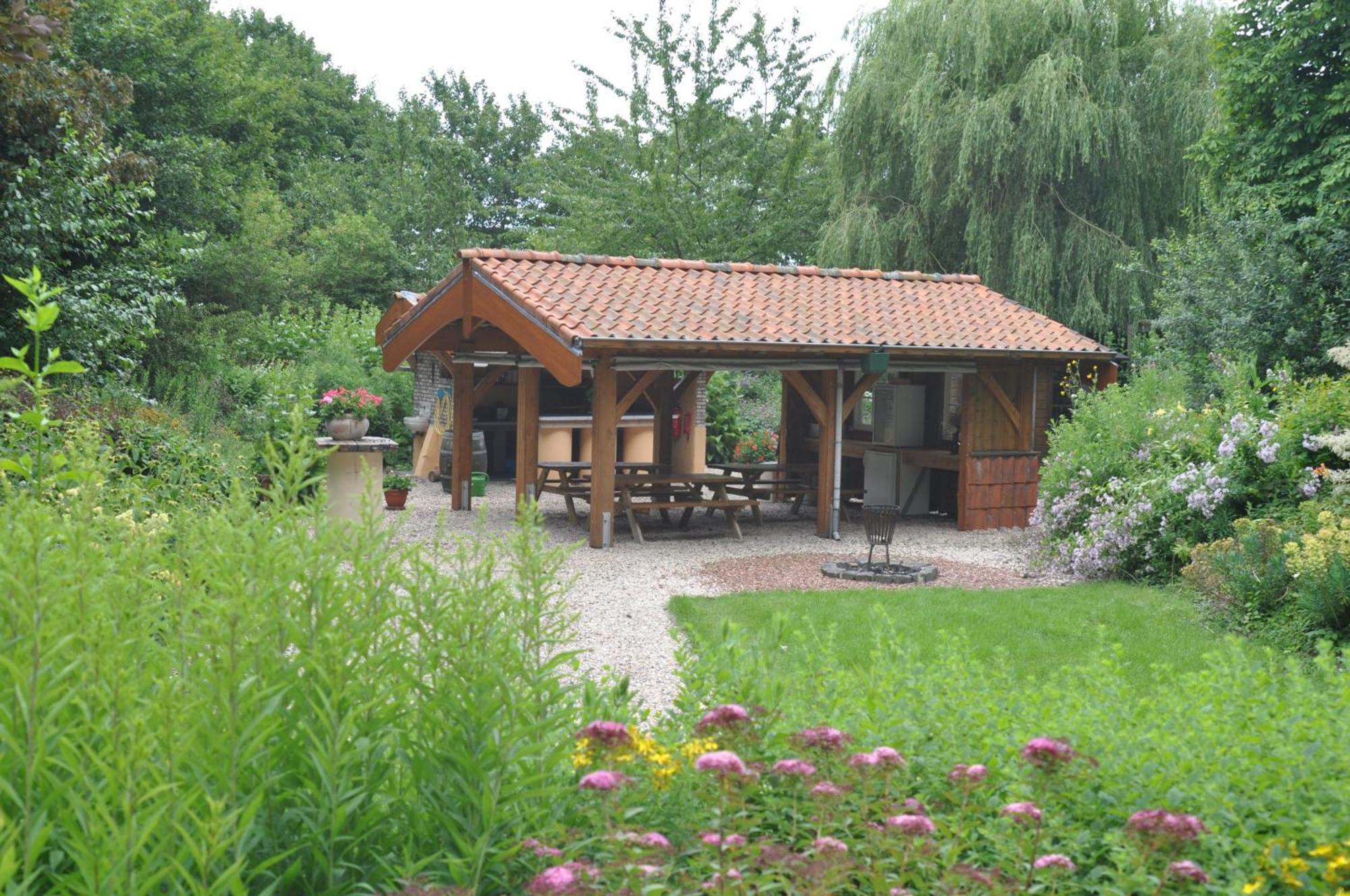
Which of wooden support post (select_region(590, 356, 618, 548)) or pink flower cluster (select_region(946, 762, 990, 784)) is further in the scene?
wooden support post (select_region(590, 356, 618, 548))

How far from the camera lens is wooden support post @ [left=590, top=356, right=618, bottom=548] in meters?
12.6

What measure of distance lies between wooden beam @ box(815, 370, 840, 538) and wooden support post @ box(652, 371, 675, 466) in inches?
124

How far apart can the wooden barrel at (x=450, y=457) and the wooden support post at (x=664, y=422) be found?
12.0 ft

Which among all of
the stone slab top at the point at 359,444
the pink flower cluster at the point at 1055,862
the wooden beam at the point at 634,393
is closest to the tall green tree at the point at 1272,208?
the wooden beam at the point at 634,393

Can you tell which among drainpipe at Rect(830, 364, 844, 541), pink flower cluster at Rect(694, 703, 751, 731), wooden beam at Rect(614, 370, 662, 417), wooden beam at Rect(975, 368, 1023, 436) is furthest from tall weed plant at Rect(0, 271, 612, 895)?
wooden beam at Rect(975, 368, 1023, 436)

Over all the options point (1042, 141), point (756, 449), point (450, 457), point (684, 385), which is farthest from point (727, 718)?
point (756, 449)

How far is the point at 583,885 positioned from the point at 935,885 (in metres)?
0.81

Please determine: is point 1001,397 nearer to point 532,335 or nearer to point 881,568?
point 881,568

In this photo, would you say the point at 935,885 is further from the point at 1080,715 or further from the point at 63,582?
the point at 63,582

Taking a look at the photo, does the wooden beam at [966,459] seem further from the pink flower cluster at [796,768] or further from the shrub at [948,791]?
the pink flower cluster at [796,768]

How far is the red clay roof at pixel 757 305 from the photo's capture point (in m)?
12.9

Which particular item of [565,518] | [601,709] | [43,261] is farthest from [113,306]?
[601,709]

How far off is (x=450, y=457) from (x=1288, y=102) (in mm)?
12617

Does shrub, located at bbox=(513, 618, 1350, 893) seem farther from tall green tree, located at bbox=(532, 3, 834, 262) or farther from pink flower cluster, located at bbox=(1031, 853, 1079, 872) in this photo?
tall green tree, located at bbox=(532, 3, 834, 262)
